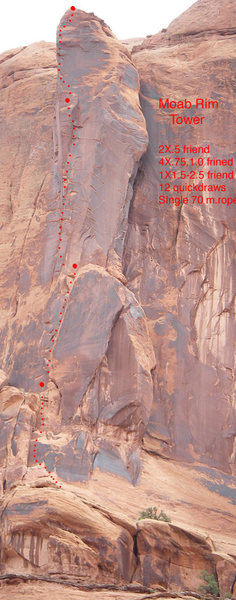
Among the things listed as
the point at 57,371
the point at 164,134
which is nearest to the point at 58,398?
the point at 57,371

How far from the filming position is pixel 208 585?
33781mm

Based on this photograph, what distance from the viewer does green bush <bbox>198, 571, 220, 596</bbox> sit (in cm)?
3350

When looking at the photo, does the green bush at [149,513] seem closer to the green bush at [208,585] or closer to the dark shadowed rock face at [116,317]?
the dark shadowed rock face at [116,317]

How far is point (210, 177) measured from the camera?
4347 centimetres

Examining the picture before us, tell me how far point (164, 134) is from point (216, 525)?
15.7m

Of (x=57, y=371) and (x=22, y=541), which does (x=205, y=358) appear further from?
(x=22, y=541)

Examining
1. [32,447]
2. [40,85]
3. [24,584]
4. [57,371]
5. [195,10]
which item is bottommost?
[24,584]

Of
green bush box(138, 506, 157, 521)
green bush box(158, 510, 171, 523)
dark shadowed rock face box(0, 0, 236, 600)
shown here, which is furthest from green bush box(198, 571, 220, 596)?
green bush box(138, 506, 157, 521)

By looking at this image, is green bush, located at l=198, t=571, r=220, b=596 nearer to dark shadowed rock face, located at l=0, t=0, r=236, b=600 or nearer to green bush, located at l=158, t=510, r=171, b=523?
dark shadowed rock face, located at l=0, t=0, r=236, b=600

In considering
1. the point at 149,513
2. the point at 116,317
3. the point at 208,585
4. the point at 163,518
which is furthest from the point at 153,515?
the point at 116,317

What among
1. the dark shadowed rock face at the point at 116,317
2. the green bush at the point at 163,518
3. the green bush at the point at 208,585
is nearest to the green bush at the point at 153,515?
the green bush at the point at 163,518

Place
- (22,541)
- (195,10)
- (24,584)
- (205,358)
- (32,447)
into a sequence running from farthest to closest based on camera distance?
1. (195,10)
2. (205,358)
3. (32,447)
4. (22,541)
5. (24,584)

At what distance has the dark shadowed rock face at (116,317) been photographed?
3425 cm

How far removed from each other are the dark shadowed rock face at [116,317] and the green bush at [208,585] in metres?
0.30
